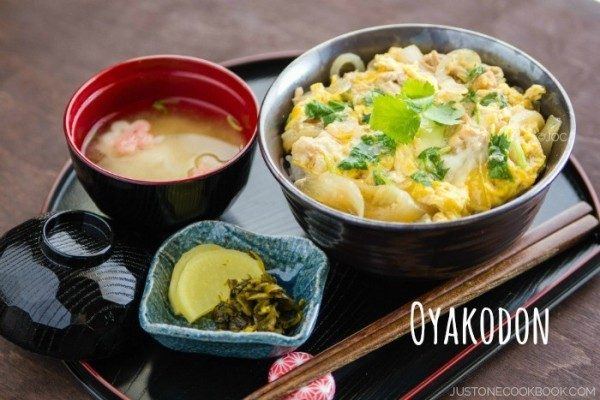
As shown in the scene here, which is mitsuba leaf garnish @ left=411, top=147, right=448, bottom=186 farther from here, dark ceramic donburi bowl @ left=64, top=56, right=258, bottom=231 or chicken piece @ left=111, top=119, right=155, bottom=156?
chicken piece @ left=111, top=119, right=155, bottom=156

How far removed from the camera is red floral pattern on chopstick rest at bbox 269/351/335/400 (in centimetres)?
209

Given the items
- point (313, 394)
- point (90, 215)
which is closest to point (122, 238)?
point (90, 215)

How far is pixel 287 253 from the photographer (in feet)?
7.77

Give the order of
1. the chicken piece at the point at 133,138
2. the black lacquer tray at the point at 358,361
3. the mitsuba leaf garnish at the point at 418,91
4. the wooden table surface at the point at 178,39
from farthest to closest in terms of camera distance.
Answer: the wooden table surface at the point at 178,39 < the chicken piece at the point at 133,138 < the mitsuba leaf garnish at the point at 418,91 < the black lacquer tray at the point at 358,361

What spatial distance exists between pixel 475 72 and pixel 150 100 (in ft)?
3.91

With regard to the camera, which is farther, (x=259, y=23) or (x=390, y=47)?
(x=259, y=23)

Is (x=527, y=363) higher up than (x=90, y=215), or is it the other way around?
(x=90, y=215)

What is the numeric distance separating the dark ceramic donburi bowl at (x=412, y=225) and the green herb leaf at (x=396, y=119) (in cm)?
34

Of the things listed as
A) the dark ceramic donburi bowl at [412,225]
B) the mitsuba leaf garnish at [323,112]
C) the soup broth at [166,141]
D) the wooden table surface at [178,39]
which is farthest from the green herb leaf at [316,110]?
the wooden table surface at [178,39]

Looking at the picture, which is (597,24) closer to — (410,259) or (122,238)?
(410,259)

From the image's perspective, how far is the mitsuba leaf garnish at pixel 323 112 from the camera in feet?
8.13

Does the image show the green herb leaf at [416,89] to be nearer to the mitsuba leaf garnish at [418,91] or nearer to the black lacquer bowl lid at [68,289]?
the mitsuba leaf garnish at [418,91]

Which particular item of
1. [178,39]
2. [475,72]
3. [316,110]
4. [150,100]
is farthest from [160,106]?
[475,72]

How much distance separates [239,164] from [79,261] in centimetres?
59
